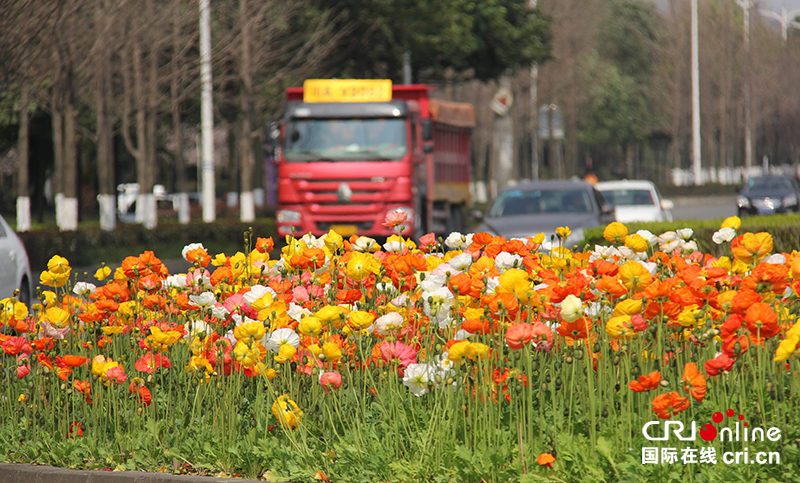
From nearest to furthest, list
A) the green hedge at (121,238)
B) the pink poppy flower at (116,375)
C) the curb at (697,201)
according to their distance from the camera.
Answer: the pink poppy flower at (116,375) < the green hedge at (121,238) < the curb at (697,201)

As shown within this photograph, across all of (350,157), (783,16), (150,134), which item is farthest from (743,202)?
(783,16)

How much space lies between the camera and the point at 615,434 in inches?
187

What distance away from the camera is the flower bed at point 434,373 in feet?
15.1

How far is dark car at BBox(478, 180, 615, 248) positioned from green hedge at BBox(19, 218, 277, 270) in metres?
7.03

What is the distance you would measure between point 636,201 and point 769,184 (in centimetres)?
1668

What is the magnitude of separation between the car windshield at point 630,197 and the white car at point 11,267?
37.3 feet

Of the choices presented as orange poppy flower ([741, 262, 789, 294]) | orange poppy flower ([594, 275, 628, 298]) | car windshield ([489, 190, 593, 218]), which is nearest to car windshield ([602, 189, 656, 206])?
car windshield ([489, 190, 593, 218])

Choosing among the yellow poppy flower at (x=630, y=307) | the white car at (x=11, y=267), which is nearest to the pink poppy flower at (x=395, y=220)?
the yellow poppy flower at (x=630, y=307)

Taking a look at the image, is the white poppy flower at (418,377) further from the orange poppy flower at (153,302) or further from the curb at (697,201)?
the curb at (697,201)

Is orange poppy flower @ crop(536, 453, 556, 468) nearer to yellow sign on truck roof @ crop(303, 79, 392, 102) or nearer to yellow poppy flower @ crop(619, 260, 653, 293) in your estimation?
yellow poppy flower @ crop(619, 260, 653, 293)

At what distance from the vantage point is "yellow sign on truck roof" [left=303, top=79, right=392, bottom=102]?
65.1ft

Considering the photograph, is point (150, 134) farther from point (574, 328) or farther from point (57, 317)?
point (574, 328)

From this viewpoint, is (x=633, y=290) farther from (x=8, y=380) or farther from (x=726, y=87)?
(x=726, y=87)

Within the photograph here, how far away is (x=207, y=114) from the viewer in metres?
27.0
